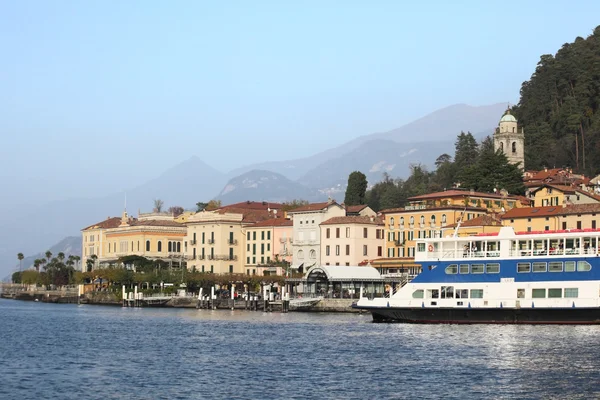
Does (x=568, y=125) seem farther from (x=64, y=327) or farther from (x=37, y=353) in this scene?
(x=37, y=353)

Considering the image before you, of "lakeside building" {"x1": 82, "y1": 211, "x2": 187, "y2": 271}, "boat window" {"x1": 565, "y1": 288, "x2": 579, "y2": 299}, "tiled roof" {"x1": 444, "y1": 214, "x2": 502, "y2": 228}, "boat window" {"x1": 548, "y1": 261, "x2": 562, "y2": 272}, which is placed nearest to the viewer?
"boat window" {"x1": 565, "y1": 288, "x2": 579, "y2": 299}

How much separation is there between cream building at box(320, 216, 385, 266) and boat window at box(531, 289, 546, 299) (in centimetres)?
3981

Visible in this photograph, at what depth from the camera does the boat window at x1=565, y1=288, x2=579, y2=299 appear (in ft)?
195

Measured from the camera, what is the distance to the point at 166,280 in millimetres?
111625

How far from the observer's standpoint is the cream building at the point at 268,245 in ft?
362

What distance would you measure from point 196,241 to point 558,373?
274ft

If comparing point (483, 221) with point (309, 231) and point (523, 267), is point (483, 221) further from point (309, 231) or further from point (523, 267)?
point (523, 267)

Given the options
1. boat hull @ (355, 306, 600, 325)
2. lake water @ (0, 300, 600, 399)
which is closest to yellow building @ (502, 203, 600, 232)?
boat hull @ (355, 306, 600, 325)

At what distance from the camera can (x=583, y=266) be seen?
59688mm

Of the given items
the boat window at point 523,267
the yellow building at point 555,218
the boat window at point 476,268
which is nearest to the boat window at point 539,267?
the boat window at point 523,267

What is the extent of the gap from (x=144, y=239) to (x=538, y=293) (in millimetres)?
74052

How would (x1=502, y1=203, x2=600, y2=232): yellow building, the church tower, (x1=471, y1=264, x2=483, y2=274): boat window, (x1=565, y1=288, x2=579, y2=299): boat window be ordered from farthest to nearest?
1. the church tower
2. (x1=502, y1=203, x2=600, y2=232): yellow building
3. (x1=471, y1=264, x2=483, y2=274): boat window
4. (x1=565, y1=288, x2=579, y2=299): boat window

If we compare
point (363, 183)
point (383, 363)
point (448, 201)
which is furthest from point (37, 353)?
point (363, 183)

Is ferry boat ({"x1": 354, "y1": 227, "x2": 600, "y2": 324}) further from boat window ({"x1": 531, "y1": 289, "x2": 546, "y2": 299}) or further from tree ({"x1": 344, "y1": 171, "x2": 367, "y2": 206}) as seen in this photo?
tree ({"x1": 344, "y1": 171, "x2": 367, "y2": 206})
